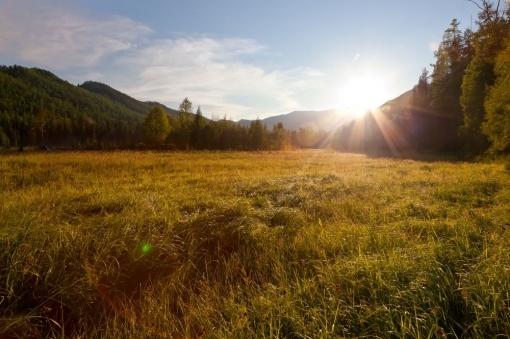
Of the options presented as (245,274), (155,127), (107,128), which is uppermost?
(107,128)

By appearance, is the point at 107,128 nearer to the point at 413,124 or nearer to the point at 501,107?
the point at 413,124

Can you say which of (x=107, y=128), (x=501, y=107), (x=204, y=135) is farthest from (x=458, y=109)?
(x=107, y=128)

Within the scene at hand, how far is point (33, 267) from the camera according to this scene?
3018 mm

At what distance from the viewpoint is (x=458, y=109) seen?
38094 mm

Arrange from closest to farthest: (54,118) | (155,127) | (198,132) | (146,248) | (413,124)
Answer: (146,248) → (413,124) → (155,127) → (198,132) → (54,118)

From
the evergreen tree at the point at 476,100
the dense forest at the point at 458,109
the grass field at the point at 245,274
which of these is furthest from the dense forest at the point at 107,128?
the grass field at the point at 245,274

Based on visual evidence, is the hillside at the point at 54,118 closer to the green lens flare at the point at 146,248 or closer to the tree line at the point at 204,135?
the tree line at the point at 204,135

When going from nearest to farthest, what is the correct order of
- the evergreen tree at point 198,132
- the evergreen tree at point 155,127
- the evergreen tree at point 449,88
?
1. the evergreen tree at point 449,88
2. the evergreen tree at point 155,127
3. the evergreen tree at point 198,132

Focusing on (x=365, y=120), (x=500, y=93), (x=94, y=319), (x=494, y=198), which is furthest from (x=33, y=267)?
(x=365, y=120)

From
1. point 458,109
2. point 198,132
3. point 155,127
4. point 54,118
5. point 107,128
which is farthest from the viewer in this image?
point 107,128

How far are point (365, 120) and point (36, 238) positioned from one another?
68445 millimetres

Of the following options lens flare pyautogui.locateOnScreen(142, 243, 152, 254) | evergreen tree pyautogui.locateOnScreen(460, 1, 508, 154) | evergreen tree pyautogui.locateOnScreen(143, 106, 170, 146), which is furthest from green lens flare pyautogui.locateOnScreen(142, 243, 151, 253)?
evergreen tree pyautogui.locateOnScreen(143, 106, 170, 146)

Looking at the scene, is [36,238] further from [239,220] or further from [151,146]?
[151,146]

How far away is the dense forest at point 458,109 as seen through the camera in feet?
51.4
